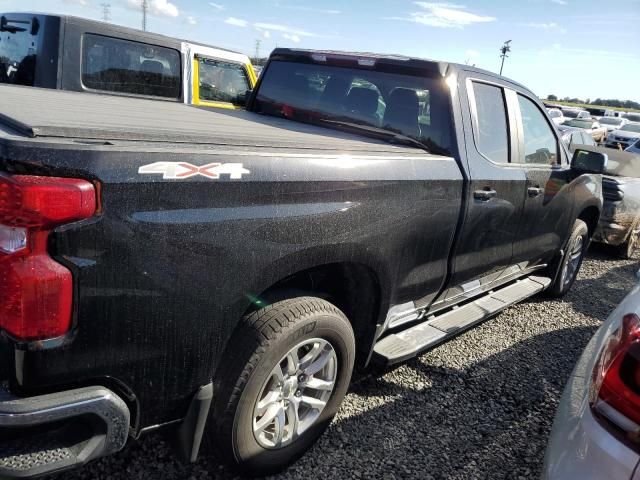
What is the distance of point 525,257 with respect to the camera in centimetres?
418

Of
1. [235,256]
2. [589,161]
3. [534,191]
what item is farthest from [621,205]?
[235,256]

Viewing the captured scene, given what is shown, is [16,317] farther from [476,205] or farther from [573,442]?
[476,205]

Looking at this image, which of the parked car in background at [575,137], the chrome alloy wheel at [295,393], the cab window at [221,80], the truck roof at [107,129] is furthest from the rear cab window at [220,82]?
the parked car in background at [575,137]

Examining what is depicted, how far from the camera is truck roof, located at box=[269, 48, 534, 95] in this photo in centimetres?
326

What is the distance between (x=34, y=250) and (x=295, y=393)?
137 centimetres

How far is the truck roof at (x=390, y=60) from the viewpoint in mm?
3257

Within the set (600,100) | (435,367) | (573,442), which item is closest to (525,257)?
(435,367)

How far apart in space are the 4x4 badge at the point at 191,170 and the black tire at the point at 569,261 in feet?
13.0

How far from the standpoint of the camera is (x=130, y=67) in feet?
18.0

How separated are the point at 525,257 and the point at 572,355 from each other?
2.72ft

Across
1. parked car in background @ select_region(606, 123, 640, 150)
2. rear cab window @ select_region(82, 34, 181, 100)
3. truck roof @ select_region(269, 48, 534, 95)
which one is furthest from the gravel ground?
parked car in background @ select_region(606, 123, 640, 150)

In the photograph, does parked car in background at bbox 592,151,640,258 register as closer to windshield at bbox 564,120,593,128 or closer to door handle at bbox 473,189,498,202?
door handle at bbox 473,189,498,202

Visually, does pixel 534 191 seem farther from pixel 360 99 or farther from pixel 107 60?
pixel 107 60

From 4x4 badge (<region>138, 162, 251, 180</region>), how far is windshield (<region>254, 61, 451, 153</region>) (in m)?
1.56
